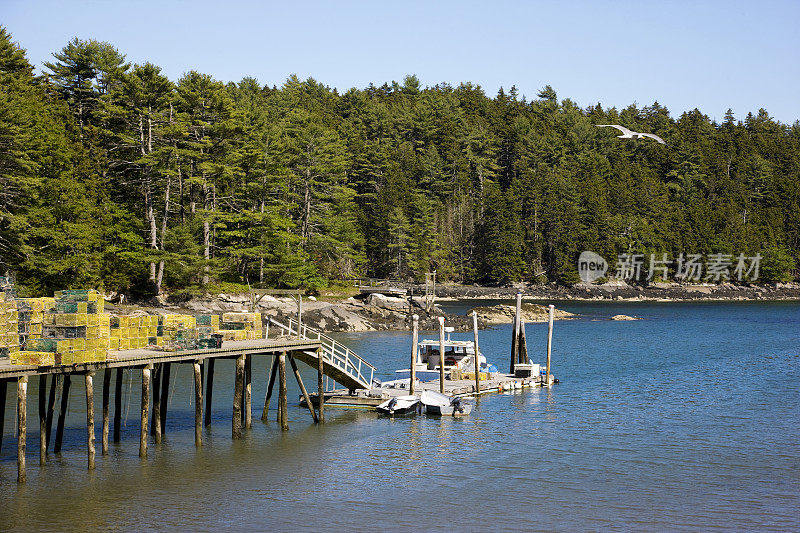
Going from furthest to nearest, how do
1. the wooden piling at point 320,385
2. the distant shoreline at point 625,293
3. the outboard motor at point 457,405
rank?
the distant shoreline at point 625,293 < the outboard motor at point 457,405 < the wooden piling at point 320,385

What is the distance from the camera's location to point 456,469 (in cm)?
2914

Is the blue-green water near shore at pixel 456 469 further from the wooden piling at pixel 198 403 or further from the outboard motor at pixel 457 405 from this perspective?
the outboard motor at pixel 457 405

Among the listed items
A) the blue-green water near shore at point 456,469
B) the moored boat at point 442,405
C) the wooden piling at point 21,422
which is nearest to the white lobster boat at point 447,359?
the blue-green water near shore at point 456,469

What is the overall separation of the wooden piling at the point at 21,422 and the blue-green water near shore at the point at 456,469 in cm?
45

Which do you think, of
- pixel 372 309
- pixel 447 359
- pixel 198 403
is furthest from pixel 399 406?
pixel 372 309

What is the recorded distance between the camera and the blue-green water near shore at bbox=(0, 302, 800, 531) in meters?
23.4

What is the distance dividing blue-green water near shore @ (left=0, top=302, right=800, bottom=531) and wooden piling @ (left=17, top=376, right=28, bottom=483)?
1.46 feet

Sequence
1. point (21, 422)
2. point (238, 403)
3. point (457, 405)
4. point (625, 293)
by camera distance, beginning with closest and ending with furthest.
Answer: point (21, 422)
point (238, 403)
point (457, 405)
point (625, 293)

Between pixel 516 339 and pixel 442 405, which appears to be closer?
pixel 442 405

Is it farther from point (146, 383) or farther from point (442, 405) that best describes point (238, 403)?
point (442, 405)

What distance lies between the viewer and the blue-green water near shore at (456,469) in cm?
2338

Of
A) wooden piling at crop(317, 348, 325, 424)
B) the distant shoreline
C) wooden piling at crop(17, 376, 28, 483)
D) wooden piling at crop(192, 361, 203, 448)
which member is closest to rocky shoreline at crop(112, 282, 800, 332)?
the distant shoreline

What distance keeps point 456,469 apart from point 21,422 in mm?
14143

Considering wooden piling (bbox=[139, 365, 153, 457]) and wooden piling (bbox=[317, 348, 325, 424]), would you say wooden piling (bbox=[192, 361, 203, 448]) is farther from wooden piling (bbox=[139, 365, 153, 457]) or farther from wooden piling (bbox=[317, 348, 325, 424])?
wooden piling (bbox=[317, 348, 325, 424])
